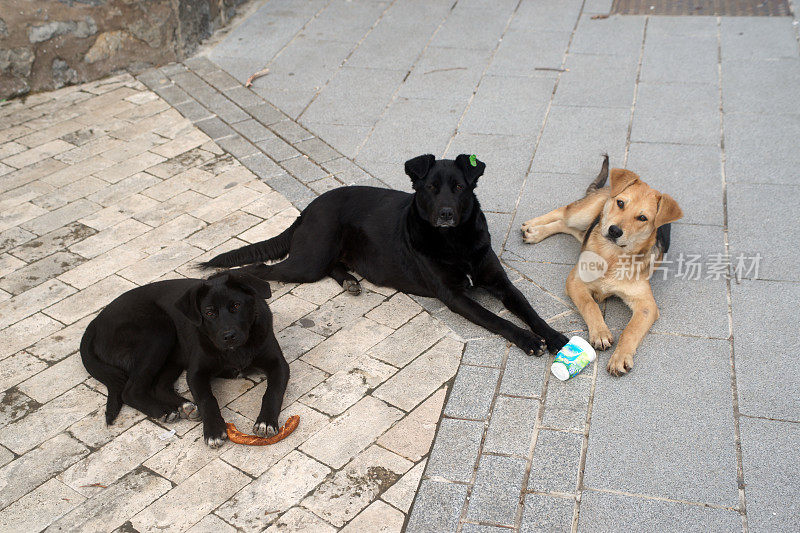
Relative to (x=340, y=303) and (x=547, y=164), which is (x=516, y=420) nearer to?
(x=340, y=303)

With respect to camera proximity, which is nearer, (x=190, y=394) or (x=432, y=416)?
(x=432, y=416)

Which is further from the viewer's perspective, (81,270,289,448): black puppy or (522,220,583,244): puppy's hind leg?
(522,220,583,244): puppy's hind leg

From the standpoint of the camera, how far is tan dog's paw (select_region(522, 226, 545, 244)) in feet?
18.4

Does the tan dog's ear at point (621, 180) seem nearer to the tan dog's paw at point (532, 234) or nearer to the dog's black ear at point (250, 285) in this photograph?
the tan dog's paw at point (532, 234)

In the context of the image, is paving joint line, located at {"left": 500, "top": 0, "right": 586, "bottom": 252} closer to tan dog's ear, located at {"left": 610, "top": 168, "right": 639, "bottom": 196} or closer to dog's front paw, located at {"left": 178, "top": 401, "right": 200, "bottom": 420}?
tan dog's ear, located at {"left": 610, "top": 168, "right": 639, "bottom": 196}

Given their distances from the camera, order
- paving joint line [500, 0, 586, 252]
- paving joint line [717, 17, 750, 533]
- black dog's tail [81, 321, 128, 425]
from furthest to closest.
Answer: paving joint line [500, 0, 586, 252], black dog's tail [81, 321, 128, 425], paving joint line [717, 17, 750, 533]

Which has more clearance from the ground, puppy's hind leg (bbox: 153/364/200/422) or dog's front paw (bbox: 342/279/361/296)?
puppy's hind leg (bbox: 153/364/200/422)

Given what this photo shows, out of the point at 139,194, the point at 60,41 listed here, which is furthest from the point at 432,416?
the point at 60,41

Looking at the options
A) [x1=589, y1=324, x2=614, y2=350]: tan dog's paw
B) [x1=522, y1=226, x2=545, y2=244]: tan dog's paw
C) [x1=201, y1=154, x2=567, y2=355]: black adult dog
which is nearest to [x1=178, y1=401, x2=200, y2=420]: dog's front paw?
[x1=201, y1=154, x2=567, y2=355]: black adult dog

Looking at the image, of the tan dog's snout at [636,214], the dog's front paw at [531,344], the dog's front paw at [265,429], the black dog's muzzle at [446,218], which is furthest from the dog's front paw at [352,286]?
the tan dog's snout at [636,214]

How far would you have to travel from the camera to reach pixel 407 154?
6.82 metres

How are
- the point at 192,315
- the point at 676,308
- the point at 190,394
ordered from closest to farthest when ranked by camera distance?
the point at 192,315
the point at 190,394
the point at 676,308

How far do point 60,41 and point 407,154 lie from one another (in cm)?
429

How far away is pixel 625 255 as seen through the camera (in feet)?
16.1
